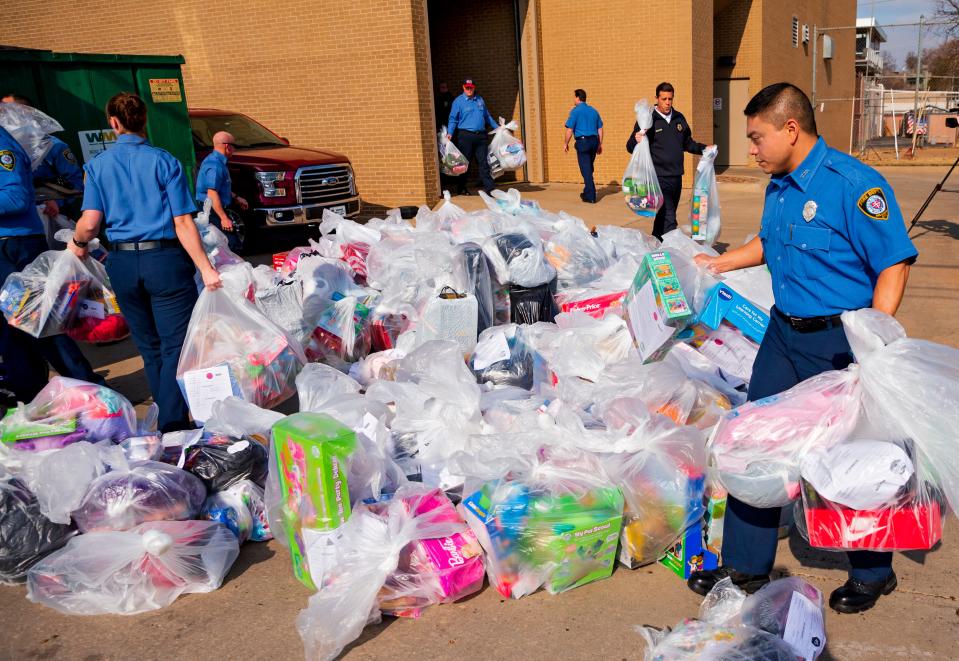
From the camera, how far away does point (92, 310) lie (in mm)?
→ 4832

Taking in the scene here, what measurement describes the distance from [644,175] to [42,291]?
18.2ft

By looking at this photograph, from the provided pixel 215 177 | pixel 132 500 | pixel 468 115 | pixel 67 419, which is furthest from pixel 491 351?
pixel 468 115

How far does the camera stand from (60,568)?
301 cm

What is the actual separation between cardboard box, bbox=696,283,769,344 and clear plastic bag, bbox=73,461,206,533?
8.80 feet

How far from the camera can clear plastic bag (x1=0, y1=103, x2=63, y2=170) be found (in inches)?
246

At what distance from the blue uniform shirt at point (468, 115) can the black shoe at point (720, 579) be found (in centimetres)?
988

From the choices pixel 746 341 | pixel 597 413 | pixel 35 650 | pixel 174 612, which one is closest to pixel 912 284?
pixel 746 341

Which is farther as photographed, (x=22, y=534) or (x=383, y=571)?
(x=22, y=534)

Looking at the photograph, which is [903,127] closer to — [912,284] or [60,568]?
[912,284]

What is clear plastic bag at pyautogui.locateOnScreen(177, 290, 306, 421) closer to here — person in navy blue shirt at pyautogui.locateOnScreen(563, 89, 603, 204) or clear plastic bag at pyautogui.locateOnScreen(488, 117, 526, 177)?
clear plastic bag at pyautogui.locateOnScreen(488, 117, 526, 177)

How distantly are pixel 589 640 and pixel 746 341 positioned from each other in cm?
214

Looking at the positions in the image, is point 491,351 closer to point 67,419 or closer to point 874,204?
point 67,419

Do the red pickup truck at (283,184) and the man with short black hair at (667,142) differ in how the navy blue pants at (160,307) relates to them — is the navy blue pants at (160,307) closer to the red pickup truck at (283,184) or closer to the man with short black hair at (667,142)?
the man with short black hair at (667,142)

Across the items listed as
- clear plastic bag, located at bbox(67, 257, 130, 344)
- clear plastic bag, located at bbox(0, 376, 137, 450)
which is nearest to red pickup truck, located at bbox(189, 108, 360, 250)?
clear plastic bag, located at bbox(67, 257, 130, 344)
